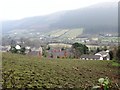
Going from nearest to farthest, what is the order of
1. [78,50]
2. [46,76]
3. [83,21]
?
[46,76] < [78,50] < [83,21]

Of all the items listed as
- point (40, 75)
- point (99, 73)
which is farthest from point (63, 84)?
point (99, 73)

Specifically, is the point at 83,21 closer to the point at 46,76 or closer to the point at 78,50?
the point at 78,50

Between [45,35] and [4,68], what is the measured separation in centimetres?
2442

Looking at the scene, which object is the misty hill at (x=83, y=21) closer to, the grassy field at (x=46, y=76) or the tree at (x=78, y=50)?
the tree at (x=78, y=50)

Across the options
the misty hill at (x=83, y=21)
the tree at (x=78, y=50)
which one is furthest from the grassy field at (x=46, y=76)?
the misty hill at (x=83, y=21)

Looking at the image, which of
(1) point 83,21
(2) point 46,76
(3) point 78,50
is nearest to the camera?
(2) point 46,76

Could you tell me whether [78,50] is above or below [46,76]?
below

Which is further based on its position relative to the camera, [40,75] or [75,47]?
[75,47]

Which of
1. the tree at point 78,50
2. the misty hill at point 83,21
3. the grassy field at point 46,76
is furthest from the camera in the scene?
the misty hill at point 83,21

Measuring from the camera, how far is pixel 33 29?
30188mm

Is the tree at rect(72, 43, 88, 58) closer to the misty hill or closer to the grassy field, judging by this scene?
the misty hill

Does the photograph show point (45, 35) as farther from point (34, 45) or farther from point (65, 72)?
point (65, 72)

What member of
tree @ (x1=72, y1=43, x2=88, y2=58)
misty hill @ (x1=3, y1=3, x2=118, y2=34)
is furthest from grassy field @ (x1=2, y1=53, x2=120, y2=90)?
misty hill @ (x1=3, y1=3, x2=118, y2=34)

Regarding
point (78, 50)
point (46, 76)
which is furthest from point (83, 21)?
point (46, 76)
